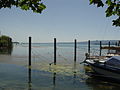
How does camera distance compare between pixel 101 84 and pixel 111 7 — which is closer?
pixel 111 7

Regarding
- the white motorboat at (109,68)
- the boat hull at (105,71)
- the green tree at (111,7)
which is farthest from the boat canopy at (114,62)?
the green tree at (111,7)

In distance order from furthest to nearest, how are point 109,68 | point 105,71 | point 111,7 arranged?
point 105,71, point 109,68, point 111,7

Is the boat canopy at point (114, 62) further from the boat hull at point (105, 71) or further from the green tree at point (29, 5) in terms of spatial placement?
the green tree at point (29, 5)

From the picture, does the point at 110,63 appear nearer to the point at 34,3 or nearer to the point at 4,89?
the point at 4,89

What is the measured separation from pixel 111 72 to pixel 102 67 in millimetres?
1287

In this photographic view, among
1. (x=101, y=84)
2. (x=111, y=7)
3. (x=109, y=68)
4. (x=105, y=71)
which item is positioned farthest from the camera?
(x=105, y=71)

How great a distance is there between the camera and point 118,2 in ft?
14.2

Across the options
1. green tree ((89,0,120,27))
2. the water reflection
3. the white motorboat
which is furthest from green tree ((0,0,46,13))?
the white motorboat

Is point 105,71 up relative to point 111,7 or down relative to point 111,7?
down

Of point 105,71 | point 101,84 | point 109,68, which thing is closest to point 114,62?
point 109,68

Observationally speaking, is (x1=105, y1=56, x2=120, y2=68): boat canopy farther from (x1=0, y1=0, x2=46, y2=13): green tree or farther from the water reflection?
(x1=0, y1=0, x2=46, y2=13): green tree

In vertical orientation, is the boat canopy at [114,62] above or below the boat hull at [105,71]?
above

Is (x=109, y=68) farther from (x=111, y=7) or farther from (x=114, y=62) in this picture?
(x=111, y=7)

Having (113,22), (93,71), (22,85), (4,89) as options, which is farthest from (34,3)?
(93,71)
